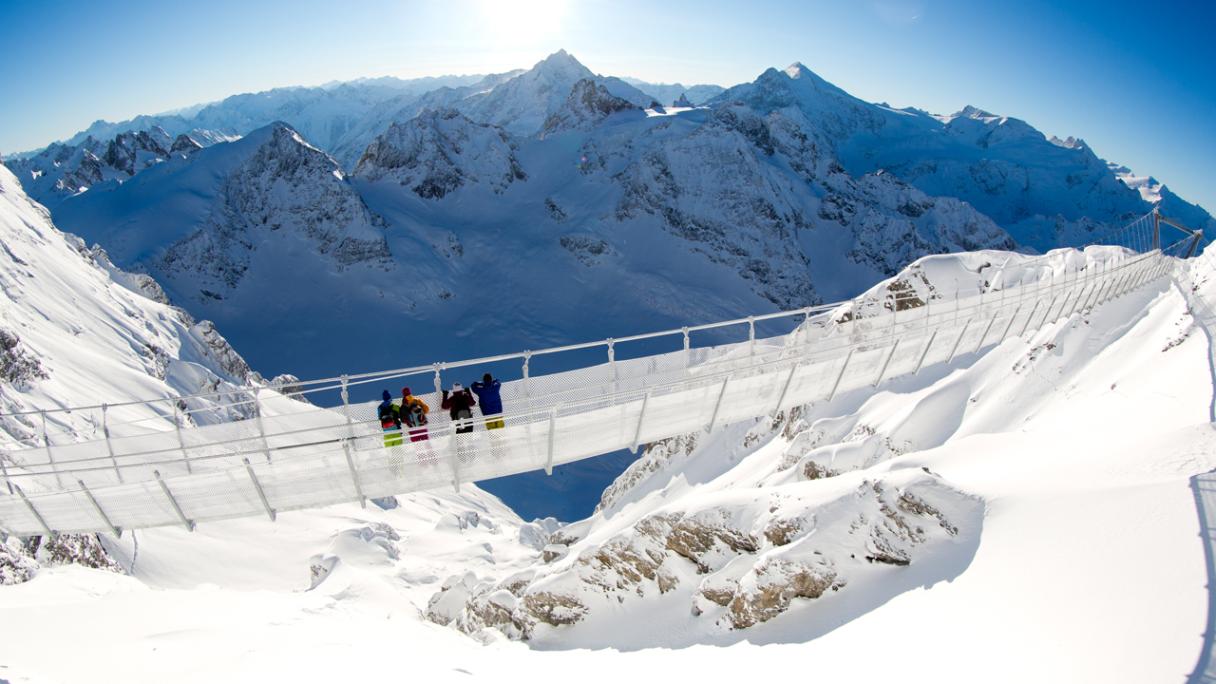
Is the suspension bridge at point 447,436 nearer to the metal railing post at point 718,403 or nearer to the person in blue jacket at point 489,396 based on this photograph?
the metal railing post at point 718,403

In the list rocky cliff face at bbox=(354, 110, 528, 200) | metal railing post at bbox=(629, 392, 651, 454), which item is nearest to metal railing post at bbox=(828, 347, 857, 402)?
metal railing post at bbox=(629, 392, 651, 454)

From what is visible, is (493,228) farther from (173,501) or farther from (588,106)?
(173,501)

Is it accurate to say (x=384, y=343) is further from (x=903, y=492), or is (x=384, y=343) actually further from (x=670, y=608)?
(x=903, y=492)

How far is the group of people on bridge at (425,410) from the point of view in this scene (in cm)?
1217

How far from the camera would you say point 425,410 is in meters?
12.6

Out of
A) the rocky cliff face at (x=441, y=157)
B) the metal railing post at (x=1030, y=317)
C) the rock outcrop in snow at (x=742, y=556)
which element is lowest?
the rock outcrop in snow at (x=742, y=556)

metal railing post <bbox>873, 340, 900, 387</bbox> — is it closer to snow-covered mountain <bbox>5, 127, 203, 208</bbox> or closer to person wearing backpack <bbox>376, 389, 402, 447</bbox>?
person wearing backpack <bbox>376, 389, 402, 447</bbox>

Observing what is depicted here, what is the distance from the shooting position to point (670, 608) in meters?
21.8

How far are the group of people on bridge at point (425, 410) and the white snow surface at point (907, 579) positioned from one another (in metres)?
4.96

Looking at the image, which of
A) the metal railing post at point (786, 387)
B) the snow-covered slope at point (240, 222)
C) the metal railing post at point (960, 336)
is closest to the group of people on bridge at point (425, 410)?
the metal railing post at point (786, 387)

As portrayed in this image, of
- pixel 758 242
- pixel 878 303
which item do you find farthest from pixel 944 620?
pixel 758 242

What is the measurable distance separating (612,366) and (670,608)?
11.5 meters

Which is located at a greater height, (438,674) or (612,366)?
(612,366)

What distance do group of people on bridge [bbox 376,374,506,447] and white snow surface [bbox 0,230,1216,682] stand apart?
4960 millimetres
